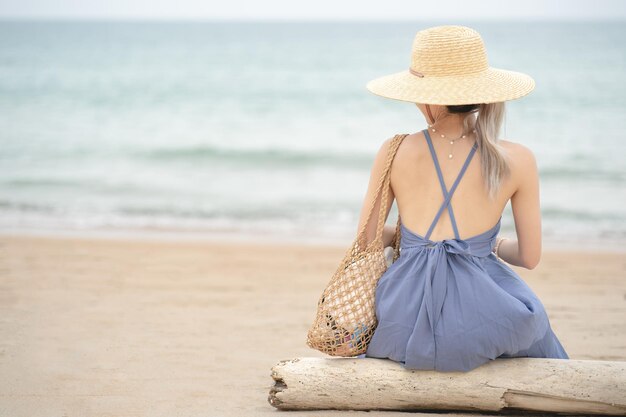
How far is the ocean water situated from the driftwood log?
14.6ft

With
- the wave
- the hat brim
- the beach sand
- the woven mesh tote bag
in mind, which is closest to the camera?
the hat brim

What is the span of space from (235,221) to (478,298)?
5567mm

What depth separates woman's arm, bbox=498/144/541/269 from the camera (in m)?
2.67

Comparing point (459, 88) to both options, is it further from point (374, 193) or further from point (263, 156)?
point (263, 156)

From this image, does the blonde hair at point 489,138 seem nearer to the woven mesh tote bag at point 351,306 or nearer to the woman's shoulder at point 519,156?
the woman's shoulder at point 519,156

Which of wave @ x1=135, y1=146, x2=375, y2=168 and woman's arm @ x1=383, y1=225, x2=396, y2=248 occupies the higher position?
woman's arm @ x1=383, y1=225, x2=396, y2=248

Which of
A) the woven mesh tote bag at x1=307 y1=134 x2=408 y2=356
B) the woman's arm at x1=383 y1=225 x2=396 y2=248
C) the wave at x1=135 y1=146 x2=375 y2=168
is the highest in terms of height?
the woman's arm at x1=383 y1=225 x2=396 y2=248

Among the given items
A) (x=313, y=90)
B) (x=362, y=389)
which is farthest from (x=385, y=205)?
(x=313, y=90)

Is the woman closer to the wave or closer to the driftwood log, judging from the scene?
the driftwood log

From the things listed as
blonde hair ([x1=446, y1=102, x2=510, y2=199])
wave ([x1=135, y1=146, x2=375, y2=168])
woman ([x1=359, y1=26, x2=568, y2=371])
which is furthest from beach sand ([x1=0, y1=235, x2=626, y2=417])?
wave ([x1=135, y1=146, x2=375, y2=168])

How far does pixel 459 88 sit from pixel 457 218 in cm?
47

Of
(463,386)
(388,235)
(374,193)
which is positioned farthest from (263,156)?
(463,386)

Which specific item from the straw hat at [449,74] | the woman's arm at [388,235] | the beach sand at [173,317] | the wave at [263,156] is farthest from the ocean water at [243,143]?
the straw hat at [449,74]

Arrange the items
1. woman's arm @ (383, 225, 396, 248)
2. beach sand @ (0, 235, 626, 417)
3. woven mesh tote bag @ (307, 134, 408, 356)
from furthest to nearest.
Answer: beach sand @ (0, 235, 626, 417), woman's arm @ (383, 225, 396, 248), woven mesh tote bag @ (307, 134, 408, 356)
